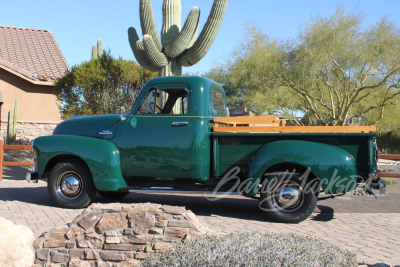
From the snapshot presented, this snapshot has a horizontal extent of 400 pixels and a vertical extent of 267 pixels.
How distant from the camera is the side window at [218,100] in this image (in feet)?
21.9

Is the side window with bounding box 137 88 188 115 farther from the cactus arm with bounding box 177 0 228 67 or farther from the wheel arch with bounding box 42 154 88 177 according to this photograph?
the cactus arm with bounding box 177 0 228 67

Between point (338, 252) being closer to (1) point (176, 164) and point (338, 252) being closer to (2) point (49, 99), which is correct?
(1) point (176, 164)

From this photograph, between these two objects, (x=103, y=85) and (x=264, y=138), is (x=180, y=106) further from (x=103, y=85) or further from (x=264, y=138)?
(x=103, y=85)

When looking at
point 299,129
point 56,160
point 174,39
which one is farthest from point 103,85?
point 299,129

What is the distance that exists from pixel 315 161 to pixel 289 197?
0.67m

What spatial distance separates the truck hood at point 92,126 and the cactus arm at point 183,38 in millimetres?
4798

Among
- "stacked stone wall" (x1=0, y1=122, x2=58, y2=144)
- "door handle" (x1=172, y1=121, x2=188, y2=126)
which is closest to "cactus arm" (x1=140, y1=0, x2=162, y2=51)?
"door handle" (x1=172, y1=121, x2=188, y2=126)

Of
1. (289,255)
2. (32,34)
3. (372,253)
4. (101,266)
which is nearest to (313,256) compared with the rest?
(289,255)

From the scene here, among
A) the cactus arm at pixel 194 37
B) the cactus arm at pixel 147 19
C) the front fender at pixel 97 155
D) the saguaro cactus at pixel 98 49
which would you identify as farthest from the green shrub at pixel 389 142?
the front fender at pixel 97 155

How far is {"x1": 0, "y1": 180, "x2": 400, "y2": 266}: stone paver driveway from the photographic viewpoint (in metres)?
4.84

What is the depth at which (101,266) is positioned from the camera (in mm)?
3855

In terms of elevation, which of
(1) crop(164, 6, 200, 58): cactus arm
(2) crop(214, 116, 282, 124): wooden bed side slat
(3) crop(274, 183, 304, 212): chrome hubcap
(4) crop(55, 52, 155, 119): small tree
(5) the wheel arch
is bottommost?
(3) crop(274, 183, 304, 212): chrome hubcap

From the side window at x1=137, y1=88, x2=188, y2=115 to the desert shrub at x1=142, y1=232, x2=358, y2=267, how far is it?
10.5 feet

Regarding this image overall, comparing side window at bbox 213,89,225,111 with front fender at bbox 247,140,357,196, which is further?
side window at bbox 213,89,225,111
